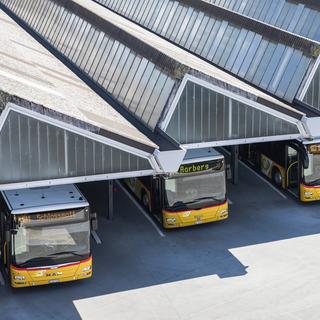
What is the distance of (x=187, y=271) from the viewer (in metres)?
29.1

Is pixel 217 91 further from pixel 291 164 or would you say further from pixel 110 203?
pixel 291 164

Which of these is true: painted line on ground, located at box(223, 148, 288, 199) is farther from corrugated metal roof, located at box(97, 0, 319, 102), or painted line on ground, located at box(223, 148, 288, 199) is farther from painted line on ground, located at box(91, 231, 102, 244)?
painted line on ground, located at box(91, 231, 102, 244)

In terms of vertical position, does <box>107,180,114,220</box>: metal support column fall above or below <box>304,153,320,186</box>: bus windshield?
below

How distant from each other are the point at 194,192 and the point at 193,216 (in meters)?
1.06

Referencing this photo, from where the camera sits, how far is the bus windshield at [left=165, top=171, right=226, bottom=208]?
1273 inches

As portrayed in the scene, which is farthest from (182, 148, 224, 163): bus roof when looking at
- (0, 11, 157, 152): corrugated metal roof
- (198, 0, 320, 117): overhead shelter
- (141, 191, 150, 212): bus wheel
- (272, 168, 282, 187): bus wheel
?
(198, 0, 320, 117): overhead shelter

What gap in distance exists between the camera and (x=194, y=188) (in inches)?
1280

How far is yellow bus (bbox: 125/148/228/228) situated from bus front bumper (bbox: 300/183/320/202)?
445cm

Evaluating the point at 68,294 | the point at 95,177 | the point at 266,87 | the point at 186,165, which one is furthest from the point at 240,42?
the point at 68,294

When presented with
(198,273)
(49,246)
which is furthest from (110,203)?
(49,246)

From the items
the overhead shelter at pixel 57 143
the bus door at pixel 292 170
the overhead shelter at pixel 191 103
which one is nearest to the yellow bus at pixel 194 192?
the overhead shelter at pixel 191 103

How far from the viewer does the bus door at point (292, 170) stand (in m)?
37.1

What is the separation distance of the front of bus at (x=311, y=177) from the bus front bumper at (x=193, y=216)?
4.53 meters

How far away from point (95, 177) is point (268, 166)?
13696mm
